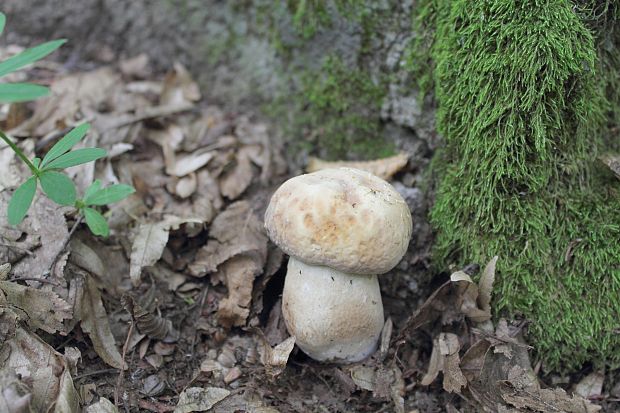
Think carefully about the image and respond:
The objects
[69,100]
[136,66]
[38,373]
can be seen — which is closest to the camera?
[38,373]

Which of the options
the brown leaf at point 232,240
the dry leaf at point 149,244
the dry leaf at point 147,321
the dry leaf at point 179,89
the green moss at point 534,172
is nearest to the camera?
the green moss at point 534,172

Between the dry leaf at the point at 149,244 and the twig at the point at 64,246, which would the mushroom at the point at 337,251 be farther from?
the twig at the point at 64,246

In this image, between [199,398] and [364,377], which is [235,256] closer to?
[199,398]

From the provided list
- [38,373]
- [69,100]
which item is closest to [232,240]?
[38,373]

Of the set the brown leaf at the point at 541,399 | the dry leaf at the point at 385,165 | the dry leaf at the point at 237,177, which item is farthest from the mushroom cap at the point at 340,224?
the dry leaf at the point at 237,177

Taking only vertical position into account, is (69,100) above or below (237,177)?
above

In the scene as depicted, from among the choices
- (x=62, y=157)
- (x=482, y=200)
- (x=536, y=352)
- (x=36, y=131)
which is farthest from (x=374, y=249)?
(x=36, y=131)

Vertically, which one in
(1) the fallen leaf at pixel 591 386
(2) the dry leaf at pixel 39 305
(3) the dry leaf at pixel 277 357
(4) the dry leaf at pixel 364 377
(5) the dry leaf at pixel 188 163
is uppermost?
(2) the dry leaf at pixel 39 305
